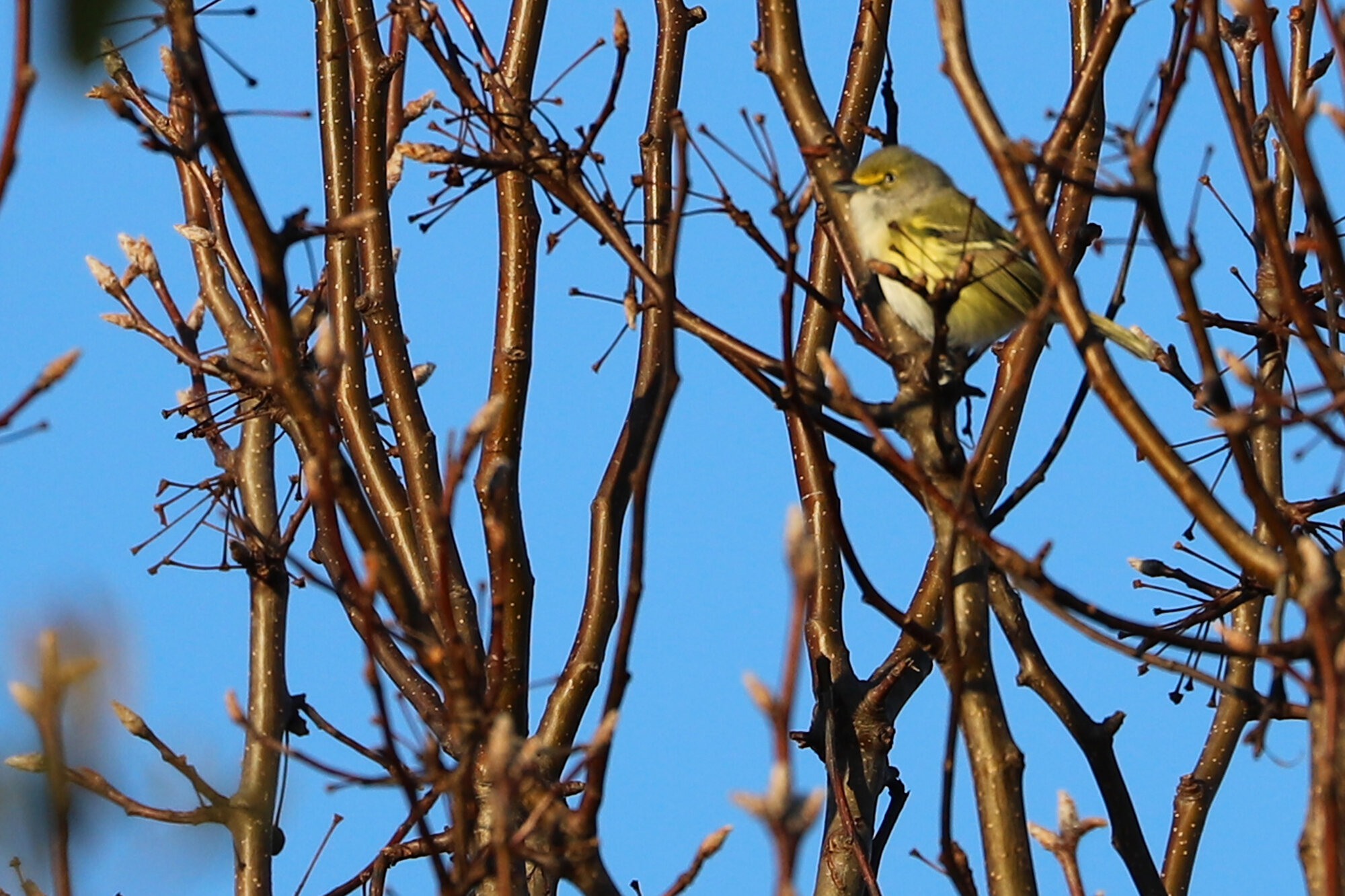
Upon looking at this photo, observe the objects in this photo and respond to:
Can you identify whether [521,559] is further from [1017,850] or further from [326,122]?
[1017,850]

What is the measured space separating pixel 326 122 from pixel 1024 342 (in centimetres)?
318

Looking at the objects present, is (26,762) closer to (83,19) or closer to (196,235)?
(196,235)

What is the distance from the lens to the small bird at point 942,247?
4.73 metres

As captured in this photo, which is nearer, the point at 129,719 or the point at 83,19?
the point at 129,719

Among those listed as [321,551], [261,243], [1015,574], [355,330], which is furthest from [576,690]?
[261,243]

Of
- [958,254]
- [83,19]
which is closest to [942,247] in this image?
[958,254]

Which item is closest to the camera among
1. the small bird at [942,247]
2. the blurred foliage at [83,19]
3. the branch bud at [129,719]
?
A: the branch bud at [129,719]

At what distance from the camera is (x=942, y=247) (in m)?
4.81

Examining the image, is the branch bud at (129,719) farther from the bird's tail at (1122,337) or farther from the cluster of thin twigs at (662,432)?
the bird's tail at (1122,337)

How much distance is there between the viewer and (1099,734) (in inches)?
123

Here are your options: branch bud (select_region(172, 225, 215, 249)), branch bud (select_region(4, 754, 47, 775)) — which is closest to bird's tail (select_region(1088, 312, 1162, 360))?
branch bud (select_region(172, 225, 215, 249))

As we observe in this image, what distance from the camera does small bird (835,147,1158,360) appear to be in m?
4.73

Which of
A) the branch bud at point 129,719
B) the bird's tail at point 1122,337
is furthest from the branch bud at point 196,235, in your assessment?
the bird's tail at point 1122,337

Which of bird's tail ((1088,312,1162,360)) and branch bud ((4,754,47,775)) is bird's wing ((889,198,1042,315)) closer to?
bird's tail ((1088,312,1162,360))
